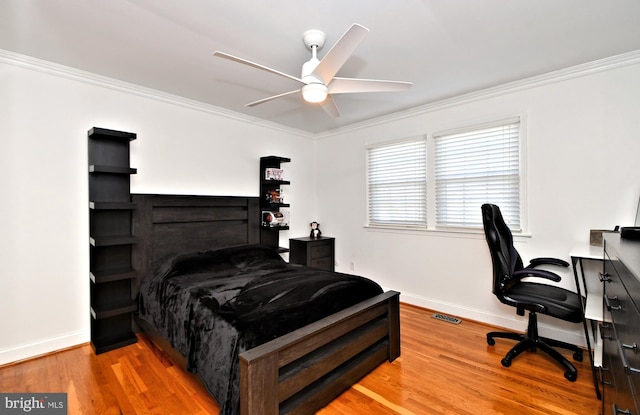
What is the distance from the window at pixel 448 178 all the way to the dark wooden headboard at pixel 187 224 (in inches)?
69.7

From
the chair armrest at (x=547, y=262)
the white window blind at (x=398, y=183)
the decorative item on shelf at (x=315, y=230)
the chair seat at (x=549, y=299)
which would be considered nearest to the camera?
the chair seat at (x=549, y=299)

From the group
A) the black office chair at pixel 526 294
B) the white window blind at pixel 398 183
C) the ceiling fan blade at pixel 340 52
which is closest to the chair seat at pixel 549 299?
the black office chair at pixel 526 294

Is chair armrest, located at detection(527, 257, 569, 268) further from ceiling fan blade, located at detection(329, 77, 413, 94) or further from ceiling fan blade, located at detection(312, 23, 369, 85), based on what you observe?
ceiling fan blade, located at detection(312, 23, 369, 85)

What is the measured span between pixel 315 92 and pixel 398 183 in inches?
90.5

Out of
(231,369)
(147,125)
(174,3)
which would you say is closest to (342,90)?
(174,3)

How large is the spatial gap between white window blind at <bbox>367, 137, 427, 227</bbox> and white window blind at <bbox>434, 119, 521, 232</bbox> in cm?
22

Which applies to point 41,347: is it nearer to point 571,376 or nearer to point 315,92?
point 315,92

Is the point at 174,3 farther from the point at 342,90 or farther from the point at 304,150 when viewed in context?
the point at 304,150

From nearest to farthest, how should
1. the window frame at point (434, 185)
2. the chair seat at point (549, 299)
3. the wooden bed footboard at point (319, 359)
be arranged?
the wooden bed footboard at point (319, 359)
the chair seat at point (549, 299)
the window frame at point (434, 185)

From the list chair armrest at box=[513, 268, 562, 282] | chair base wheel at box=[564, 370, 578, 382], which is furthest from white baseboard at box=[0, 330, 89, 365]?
chair base wheel at box=[564, 370, 578, 382]

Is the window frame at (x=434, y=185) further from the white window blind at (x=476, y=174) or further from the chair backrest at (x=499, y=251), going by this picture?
the chair backrest at (x=499, y=251)

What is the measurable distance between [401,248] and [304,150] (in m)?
2.16

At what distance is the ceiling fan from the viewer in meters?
1.66

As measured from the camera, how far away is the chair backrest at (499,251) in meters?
2.35
